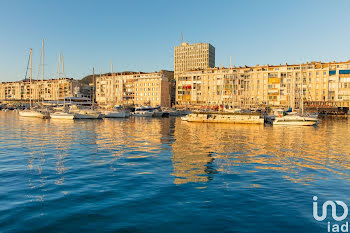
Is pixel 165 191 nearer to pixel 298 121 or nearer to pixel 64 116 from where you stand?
pixel 298 121

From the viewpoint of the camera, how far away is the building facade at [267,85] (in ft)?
360

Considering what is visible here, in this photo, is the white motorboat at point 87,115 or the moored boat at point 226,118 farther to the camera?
the white motorboat at point 87,115

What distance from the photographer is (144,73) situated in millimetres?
148625

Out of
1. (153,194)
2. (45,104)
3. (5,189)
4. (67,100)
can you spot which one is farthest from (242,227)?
(45,104)

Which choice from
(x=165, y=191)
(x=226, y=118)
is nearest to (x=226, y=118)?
(x=226, y=118)

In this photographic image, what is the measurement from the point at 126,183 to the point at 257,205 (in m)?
6.13

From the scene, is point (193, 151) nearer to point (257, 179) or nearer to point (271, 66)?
point (257, 179)

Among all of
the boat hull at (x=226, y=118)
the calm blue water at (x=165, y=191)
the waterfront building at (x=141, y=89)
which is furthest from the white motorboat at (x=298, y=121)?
the waterfront building at (x=141, y=89)

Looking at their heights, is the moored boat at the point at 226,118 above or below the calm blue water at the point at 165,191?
above

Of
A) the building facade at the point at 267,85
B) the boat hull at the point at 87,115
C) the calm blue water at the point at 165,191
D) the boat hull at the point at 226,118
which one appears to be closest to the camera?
the calm blue water at the point at 165,191

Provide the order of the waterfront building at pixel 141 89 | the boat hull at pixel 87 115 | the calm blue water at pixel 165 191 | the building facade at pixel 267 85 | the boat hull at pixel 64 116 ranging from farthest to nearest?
the waterfront building at pixel 141 89
the building facade at pixel 267 85
the boat hull at pixel 87 115
the boat hull at pixel 64 116
the calm blue water at pixel 165 191

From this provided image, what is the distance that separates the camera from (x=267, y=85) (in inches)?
4766

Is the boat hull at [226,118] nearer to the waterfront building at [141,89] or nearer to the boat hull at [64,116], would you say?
the boat hull at [64,116]

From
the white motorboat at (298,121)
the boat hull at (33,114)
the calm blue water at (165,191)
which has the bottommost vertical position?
the calm blue water at (165,191)
